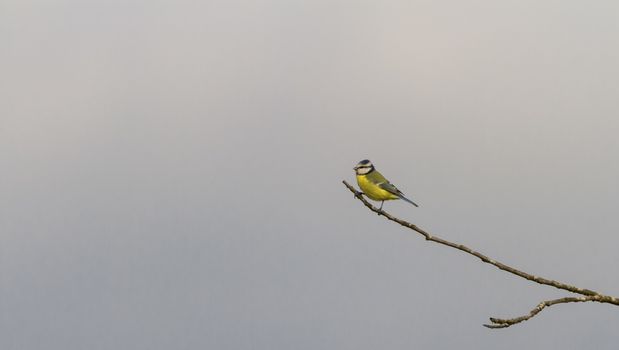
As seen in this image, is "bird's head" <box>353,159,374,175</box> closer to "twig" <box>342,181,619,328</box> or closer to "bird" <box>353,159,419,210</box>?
"bird" <box>353,159,419,210</box>

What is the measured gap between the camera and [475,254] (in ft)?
21.2

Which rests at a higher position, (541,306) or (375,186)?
(375,186)

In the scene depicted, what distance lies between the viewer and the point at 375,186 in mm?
25094

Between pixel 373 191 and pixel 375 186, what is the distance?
19 cm

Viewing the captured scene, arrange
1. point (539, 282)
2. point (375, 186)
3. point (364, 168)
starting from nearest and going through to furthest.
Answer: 1. point (539, 282)
2. point (375, 186)
3. point (364, 168)

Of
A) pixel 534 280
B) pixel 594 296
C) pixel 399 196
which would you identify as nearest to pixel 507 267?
pixel 534 280

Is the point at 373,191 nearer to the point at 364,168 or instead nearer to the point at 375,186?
the point at 375,186

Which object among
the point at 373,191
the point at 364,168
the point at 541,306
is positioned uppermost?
the point at 364,168

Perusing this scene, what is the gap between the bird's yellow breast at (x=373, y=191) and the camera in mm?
24922

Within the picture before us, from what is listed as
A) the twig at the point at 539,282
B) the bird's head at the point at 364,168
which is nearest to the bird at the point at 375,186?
the bird's head at the point at 364,168

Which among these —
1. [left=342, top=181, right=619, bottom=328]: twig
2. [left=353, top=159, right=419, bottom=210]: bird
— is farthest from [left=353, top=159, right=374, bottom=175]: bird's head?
[left=342, top=181, right=619, bottom=328]: twig

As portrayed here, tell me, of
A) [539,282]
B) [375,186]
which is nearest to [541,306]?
[539,282]

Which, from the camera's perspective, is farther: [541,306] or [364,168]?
[364,168]

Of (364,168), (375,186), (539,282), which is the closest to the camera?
(539,282)
